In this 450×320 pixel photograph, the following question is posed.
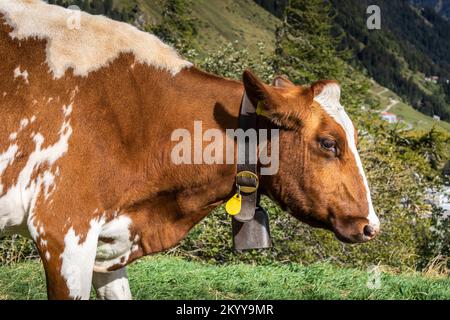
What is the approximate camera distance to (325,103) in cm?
425

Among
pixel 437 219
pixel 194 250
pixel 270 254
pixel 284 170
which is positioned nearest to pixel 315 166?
pixel 284 170

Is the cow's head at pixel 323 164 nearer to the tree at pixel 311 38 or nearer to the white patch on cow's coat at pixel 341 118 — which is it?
the white patch on cow's coat at pixel 341 118

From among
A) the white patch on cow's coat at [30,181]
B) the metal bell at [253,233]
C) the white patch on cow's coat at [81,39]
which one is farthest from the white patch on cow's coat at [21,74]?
the metal bell at [253,233]

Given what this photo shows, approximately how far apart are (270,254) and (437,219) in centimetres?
796

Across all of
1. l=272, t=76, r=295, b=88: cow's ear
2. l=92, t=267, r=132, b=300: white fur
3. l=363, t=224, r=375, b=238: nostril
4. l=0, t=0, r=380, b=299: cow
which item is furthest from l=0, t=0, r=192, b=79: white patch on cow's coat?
l=363, t=224, r=375, b=238: nostril

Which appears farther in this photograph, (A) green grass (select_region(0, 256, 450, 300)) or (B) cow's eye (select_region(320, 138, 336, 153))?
(A) green grass (select_region(0, 256, 450, 300))

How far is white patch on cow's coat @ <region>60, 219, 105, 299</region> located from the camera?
12.4 feet

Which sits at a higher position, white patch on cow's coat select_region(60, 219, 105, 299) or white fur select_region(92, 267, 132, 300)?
white patch on cow's coat select_region(60, 219, 105, 299)

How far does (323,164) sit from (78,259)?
1.59 metres

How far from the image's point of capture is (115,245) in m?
4.13

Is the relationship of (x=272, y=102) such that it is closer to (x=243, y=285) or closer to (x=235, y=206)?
(x=235, y=206)

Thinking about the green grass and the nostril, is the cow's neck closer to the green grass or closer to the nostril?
the nostril

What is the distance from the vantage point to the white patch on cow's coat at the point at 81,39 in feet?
13.4
